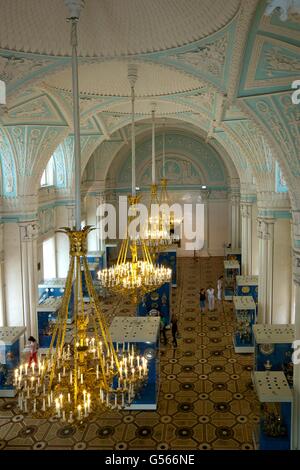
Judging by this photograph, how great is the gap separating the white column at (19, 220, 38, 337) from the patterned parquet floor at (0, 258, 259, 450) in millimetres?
2919

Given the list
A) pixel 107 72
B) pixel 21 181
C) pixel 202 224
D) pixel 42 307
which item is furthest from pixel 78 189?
pixel 202 224

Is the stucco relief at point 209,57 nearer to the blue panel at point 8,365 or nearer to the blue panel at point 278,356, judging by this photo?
the blue panel at point 278,356

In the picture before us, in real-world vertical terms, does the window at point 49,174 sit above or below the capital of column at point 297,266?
above

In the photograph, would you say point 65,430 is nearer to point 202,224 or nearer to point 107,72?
point 107,72

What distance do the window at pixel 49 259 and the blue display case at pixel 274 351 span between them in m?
9.28

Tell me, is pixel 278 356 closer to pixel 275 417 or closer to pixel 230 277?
pixel 275 417

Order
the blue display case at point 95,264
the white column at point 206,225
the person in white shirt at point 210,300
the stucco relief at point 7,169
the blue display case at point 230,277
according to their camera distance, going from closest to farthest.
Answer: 1. the stucco relief at point 7,169
2. the person in white shirt at point 210,300
3. the blue display case at point 230,277
4. the blue display case at point 95,264
5. the white column at point 206,225

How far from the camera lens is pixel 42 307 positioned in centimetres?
1305

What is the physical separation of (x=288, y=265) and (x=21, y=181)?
7760 millimetres

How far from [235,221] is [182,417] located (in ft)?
46.7

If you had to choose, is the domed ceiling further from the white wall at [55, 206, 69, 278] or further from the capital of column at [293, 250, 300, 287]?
the white wall at [55, 206, 69, 278]

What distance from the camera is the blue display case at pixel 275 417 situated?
7676 mm

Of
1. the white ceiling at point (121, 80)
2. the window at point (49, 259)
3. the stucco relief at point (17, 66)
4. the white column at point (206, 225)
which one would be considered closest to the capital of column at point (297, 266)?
the white ceiling at point (121, 80)

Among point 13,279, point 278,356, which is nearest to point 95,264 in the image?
point 13,279
